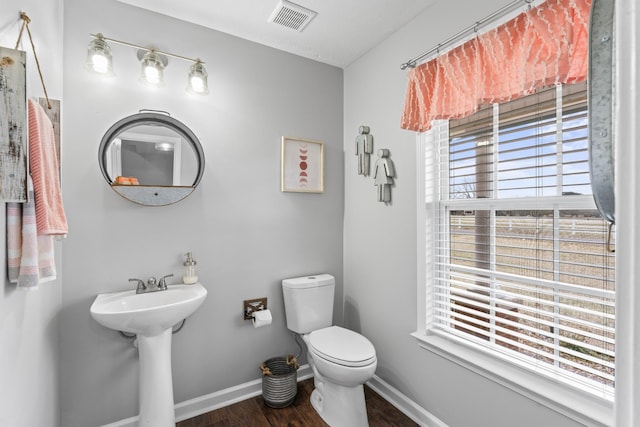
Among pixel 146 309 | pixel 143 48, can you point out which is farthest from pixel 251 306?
pixel 143 48

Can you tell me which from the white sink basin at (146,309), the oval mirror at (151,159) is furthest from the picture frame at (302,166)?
the white sink basin at (146,309)

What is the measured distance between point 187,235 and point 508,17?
2.05 metres

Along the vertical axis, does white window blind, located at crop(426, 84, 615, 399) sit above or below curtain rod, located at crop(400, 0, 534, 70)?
below

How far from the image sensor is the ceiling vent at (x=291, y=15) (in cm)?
179

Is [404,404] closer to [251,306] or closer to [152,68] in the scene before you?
[251,306]

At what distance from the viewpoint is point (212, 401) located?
1993mm

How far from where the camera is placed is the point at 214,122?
2014mm

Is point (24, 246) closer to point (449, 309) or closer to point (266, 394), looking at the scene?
point (266, 394)

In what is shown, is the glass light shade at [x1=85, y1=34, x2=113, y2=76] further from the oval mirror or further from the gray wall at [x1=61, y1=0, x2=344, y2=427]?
the oval mirror

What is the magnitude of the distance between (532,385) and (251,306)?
5.24 feet

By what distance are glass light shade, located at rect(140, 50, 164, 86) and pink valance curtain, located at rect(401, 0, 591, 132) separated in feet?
4.69

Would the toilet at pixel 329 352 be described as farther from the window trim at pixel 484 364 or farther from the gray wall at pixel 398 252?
the window trim at pixel 484 364

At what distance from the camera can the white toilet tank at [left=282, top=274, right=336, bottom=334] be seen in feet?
7.02

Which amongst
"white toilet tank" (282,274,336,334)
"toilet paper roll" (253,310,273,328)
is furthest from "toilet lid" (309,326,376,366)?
"toilet paper roll" (253,310,273,328)
